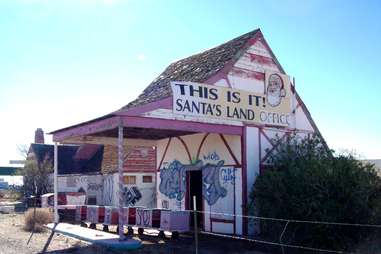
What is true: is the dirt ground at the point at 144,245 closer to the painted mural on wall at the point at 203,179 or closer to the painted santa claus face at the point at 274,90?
the painted mural on wall at the point at 203,179

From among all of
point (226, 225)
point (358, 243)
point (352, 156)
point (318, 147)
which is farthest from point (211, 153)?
point (358, 243)

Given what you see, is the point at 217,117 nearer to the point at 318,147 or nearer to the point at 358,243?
the point at 318,147

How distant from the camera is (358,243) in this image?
11938mm

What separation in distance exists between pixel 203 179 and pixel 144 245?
4.23m

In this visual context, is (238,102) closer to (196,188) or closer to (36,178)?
(196,188)

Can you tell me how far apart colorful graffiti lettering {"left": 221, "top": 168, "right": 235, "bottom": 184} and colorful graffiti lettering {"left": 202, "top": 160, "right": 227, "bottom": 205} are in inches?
9.3

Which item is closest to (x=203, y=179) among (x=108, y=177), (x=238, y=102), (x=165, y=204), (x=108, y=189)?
(x=165, y=204)

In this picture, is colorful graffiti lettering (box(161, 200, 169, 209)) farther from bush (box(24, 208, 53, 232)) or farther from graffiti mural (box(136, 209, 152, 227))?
bush (box(24, 208, 53, 232))

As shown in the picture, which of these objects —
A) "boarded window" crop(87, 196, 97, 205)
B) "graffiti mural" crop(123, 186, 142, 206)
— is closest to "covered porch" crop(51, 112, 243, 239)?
"graffiti mural" crop(123, 186, 142, 206)

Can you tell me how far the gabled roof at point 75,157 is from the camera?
3956cm

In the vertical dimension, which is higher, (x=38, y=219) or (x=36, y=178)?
(x=36, y=178)

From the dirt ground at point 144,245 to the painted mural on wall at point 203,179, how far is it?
5.29ft

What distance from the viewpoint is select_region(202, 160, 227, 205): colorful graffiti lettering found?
16.4 metres

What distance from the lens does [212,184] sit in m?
16.7
